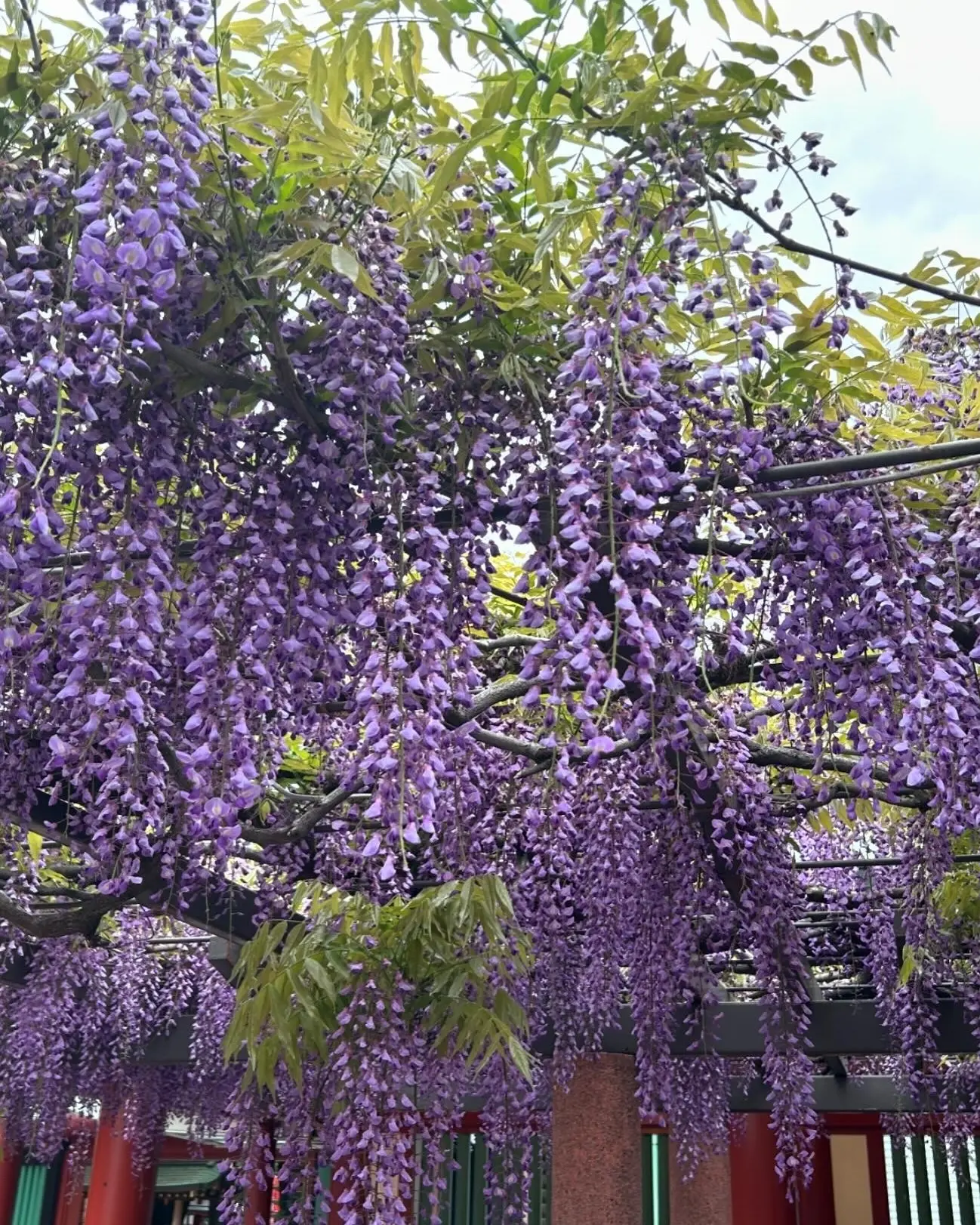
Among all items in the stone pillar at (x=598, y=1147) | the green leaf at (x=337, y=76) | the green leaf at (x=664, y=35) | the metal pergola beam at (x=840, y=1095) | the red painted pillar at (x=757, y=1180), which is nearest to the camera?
the green leaf at (x=337, y=76)

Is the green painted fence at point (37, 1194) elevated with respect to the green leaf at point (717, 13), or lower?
lower

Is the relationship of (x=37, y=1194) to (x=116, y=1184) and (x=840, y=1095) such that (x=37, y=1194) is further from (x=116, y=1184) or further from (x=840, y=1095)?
(x=840, y=1095)

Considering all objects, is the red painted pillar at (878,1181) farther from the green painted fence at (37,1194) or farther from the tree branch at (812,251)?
the tree branch at (812,251)

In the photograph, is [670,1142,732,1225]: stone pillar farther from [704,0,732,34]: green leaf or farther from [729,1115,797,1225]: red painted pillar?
[704,0,732,34]: green leaf

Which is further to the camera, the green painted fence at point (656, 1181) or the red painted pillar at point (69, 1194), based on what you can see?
the red painted pillar at point (69, 1194)

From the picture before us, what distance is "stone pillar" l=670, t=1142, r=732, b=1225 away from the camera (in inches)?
348

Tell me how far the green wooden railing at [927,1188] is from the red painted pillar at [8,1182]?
857cm

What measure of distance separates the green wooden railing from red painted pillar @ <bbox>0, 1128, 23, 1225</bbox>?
8.57 m

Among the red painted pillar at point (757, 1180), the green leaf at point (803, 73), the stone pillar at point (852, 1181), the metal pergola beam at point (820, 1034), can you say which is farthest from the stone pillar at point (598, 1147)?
the stone pillar at point (852, 1181)

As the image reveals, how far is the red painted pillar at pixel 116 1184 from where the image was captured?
11.8m

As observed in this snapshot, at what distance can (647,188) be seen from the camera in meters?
2.45

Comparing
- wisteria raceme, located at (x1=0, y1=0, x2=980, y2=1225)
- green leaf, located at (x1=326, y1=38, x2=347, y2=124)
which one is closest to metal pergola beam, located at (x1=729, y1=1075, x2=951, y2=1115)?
wisteria raceme, located at (x1=0, y1=0, x2=980, y2=1225)

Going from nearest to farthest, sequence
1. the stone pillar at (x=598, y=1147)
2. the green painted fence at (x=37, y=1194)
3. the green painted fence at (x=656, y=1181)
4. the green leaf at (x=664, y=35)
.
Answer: the green leaf at (x=664, y=35)
the stone pillar at (x=598, y=1147)
the green painted fence at (x=656, y=1181)
the green painted fence at (x=37, y=1194)

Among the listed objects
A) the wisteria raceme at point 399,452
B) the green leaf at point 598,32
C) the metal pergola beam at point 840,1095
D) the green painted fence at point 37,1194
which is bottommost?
the green painted fence at point 37,1194
